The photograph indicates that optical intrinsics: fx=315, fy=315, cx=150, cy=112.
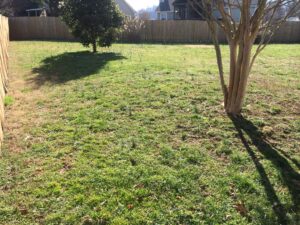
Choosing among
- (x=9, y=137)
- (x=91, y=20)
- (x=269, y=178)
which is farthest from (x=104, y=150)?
(x=91, y=20)

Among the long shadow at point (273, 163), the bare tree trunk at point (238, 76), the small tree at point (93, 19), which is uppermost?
the small tree at point (93, 19)

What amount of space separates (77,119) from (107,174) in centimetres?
192

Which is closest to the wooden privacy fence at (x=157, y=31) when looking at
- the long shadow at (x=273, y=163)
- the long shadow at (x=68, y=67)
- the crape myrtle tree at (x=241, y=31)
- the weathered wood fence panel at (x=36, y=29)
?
the weathered wood fence panel at (x=36, y=29)

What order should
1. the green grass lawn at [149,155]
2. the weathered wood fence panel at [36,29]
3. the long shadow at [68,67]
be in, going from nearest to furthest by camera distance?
the green grass lawn at [149,155], the long shadow at [68,67], the weathered wood fence panel at [36,29]

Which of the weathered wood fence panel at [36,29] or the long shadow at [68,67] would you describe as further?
the weathered wood fence panel at [36,29]

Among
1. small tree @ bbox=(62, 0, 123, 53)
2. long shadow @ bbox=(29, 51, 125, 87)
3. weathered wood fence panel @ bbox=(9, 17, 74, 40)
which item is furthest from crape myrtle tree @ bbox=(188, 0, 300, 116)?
weathered wood fence panel @ bbox=(9, 17, 74, 40)

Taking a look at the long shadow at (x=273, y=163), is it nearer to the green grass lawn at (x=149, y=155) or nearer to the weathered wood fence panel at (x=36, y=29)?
the green grass lawn at (x=149, y=155)

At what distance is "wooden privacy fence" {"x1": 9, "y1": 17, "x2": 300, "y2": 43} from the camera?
67.5ft

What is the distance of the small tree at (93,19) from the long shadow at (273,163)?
912cm

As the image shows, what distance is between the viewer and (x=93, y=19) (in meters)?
12.6

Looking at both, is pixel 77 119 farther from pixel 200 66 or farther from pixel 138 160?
pixel 200 66

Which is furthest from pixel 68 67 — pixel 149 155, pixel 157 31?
pixel 157 31

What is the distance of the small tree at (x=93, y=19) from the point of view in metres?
12.6

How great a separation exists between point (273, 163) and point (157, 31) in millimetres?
18070
